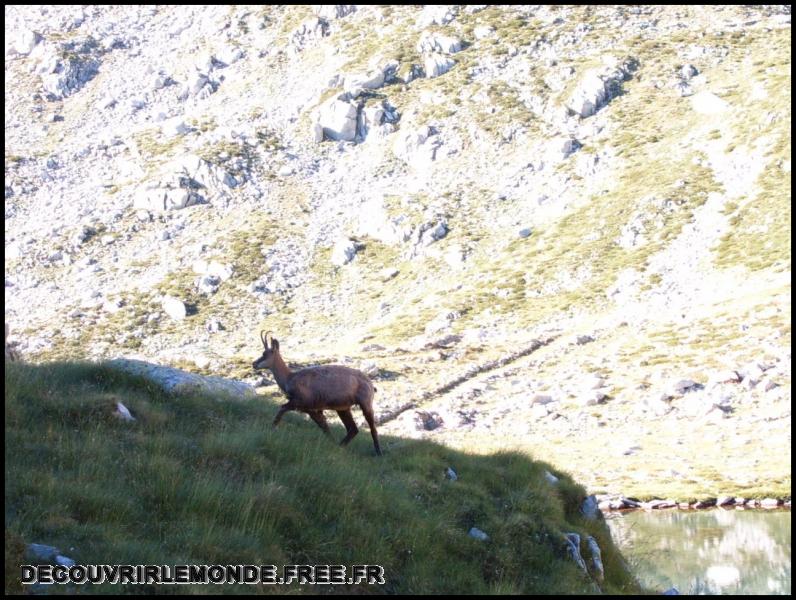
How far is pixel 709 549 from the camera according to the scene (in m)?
25.8

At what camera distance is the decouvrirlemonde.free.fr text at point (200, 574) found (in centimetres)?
841

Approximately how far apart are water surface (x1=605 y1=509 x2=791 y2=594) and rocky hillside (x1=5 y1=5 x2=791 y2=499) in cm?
311

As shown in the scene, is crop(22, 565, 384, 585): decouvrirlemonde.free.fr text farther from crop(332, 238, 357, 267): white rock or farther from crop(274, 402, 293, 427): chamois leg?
crop(332, 238, 357, 267): white rock

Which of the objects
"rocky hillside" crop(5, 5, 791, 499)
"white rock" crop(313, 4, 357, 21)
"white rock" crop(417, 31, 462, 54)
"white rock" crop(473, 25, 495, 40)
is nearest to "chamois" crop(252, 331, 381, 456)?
"rocky hillside" crop(5, 5, 791, 499)

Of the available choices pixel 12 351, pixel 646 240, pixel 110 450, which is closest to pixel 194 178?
pixel 646 240

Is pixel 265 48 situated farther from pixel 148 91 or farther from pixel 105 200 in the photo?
pixel 105 200

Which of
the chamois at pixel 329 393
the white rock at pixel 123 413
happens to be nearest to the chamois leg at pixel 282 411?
the chamois at pixel 329 393

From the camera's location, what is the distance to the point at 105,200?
110625 millimetres

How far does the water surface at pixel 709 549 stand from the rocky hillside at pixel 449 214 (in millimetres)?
3112

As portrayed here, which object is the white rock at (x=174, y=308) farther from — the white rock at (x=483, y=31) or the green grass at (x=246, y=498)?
the green grass at (x=246, y=498)

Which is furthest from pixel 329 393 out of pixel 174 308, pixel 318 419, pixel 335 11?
pixel 335 11

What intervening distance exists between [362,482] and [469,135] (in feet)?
343

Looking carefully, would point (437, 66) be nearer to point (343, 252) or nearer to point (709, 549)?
point (343, 252)

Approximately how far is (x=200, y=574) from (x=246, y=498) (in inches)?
67.6
